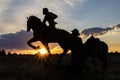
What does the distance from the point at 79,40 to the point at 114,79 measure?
20.1 feet

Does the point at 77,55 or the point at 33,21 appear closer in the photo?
the point at 77,55

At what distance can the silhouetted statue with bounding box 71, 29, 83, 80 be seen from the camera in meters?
22.8

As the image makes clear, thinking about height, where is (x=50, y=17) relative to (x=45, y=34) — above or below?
above

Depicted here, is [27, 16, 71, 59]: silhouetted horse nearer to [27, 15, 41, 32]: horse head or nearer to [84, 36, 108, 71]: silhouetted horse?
[27, 15, 41, 32]: horse head

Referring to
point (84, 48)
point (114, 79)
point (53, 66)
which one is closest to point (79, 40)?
point (84, 48)

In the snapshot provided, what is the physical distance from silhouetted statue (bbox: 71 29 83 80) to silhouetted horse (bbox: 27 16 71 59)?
991mm

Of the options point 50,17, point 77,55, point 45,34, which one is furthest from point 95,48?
point 77,55

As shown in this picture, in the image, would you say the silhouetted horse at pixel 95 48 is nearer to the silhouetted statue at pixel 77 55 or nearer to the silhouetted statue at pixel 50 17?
the silhouetted statue at pixel 77 55

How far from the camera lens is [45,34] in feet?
82.1

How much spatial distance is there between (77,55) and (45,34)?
3.09 meters

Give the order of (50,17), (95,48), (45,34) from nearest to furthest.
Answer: (50,17) → (45,34) → (95,48)

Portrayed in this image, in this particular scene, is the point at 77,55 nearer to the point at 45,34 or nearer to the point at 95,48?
the point at 45,34

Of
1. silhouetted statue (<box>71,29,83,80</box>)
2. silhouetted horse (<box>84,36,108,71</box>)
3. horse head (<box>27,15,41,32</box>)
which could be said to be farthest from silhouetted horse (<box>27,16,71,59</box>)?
silhouetted horse (<box>84,36,108,71</box>)

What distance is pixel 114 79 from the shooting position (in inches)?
1099
